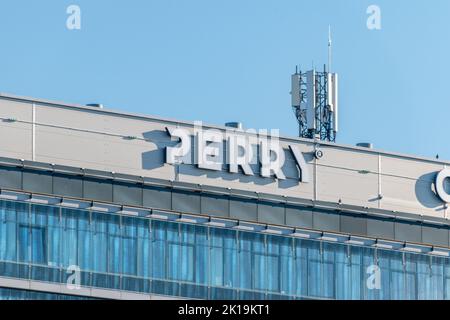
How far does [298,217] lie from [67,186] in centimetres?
1680

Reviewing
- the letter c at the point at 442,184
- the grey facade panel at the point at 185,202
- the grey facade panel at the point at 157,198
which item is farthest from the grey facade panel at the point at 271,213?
the letter c at the point at 442,184

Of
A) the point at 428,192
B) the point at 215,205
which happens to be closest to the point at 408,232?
the point at 428,192

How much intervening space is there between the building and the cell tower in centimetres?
648

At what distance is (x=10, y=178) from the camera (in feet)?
393

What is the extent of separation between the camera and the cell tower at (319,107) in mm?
141500

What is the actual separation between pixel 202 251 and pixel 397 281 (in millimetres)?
14918

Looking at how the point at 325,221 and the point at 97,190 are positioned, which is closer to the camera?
the point at 97,190

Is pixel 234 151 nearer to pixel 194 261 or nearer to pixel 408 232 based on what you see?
pixel 194 261

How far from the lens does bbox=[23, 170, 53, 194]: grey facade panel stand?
12025 cm

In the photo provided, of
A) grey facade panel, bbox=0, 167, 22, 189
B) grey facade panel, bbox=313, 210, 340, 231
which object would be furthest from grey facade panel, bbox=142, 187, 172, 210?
grey facade panel, bbox=313, 210, 340, 231

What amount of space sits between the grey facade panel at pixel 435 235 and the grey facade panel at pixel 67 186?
2644 cm
